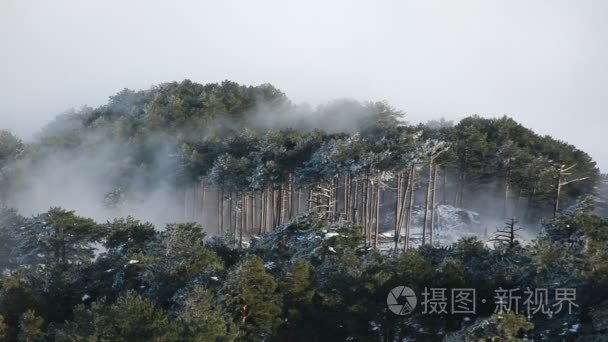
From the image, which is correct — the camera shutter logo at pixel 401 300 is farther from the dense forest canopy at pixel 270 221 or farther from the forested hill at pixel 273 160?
the forested hill at pixel 273 160

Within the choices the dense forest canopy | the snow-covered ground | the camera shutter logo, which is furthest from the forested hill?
the camera shutter logo

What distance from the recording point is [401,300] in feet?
90.8

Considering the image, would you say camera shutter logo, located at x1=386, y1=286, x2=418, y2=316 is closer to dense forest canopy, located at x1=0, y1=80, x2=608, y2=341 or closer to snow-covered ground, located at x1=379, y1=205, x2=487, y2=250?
dense forest canopy, located at x1=0, y1=80, x2=608, y2=341

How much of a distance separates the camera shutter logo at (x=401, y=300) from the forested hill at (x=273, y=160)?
75.9 feet

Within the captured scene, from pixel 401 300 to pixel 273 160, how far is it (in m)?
31.4

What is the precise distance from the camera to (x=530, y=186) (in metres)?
62.1

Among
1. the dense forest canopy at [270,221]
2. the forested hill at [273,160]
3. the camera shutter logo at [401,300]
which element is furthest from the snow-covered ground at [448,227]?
the camera shutter logo at [401,300]

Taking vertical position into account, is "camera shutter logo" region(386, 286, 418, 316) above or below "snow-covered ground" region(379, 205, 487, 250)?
above

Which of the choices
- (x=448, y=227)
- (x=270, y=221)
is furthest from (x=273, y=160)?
(x=448, y=227)

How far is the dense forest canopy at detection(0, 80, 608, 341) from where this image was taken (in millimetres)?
27266

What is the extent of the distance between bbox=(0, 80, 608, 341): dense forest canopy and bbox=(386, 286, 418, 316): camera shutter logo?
1.74 ft

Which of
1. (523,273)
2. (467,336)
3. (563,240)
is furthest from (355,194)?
(467,336)

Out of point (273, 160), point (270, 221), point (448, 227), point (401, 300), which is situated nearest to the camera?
point (401, 300)

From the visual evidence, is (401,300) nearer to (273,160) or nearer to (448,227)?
(273,160)
